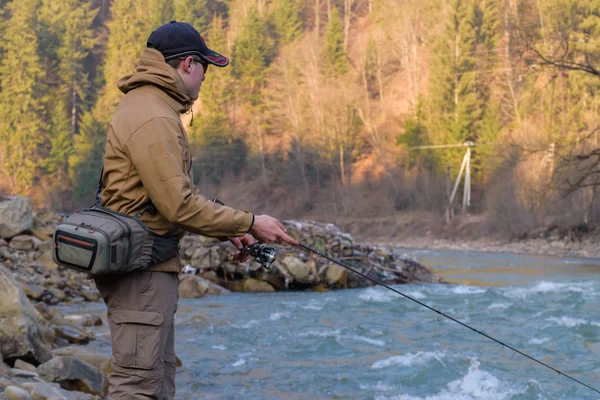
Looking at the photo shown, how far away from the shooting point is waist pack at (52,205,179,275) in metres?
3.03

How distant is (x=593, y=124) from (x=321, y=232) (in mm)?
21285

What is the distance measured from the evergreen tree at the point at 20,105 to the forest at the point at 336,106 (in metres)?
0.13

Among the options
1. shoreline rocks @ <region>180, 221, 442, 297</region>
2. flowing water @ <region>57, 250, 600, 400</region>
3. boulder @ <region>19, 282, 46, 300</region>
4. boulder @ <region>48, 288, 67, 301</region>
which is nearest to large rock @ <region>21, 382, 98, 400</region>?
flowing water @ <region>57, 250, 600, 400</region>

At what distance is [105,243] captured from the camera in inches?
119

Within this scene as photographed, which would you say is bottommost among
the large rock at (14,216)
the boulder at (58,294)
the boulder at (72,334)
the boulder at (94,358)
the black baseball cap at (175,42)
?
the boulder at (58,294)

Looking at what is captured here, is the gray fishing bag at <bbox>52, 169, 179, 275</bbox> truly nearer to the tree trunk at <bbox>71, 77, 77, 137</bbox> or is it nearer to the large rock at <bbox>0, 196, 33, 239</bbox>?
the large rock at <bbox>0, 196, 33, 239</bbox>

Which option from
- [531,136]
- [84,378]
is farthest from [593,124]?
[84,378]

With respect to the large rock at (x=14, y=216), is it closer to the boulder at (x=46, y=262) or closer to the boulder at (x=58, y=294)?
the boulder at (x=46, y=262)

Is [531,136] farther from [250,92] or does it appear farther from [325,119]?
[250,92]

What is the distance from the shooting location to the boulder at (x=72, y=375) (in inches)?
232

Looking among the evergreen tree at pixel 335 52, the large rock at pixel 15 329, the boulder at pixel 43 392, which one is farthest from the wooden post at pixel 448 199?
the boulder at pixel 43 392

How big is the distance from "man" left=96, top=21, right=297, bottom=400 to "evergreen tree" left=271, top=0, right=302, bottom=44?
6279 cm

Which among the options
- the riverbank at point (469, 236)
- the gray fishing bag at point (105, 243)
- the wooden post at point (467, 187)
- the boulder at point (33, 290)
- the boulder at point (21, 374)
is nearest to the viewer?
the gray fishing bag at point (105, 243)

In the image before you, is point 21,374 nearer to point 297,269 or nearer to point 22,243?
point 22,243
